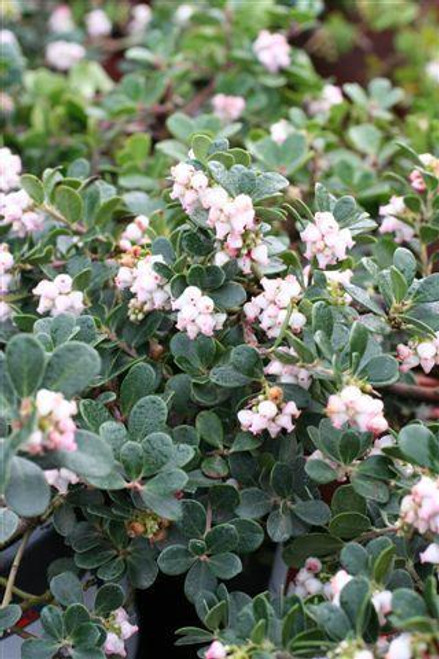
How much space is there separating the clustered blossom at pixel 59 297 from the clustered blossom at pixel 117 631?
29cm

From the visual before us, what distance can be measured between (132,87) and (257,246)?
73cm

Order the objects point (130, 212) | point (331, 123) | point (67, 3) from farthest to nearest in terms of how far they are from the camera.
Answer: point (67, 3) → point (331, 123) → point (130, 212)

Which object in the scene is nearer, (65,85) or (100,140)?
(100,140)

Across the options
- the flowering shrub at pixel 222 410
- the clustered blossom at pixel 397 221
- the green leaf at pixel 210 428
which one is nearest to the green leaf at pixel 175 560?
the flowering shrub at pixel 222 410

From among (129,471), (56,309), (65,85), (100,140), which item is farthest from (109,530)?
(65,85)

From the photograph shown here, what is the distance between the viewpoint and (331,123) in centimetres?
144

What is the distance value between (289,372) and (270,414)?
5cm

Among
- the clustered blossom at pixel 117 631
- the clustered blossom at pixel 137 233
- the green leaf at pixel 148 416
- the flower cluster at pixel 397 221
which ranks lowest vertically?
the clustered blossom at pixel 117 631

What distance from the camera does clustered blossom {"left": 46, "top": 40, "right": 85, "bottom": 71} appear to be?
179cm

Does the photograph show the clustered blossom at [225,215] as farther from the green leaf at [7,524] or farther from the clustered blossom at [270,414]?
the green leaf at [7,524]

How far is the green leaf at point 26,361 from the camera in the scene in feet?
2.18

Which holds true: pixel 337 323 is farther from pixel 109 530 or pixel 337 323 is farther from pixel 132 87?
pixel 132 87

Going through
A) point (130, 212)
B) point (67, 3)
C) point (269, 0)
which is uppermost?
point (269, 0)

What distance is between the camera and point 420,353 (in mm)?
859
